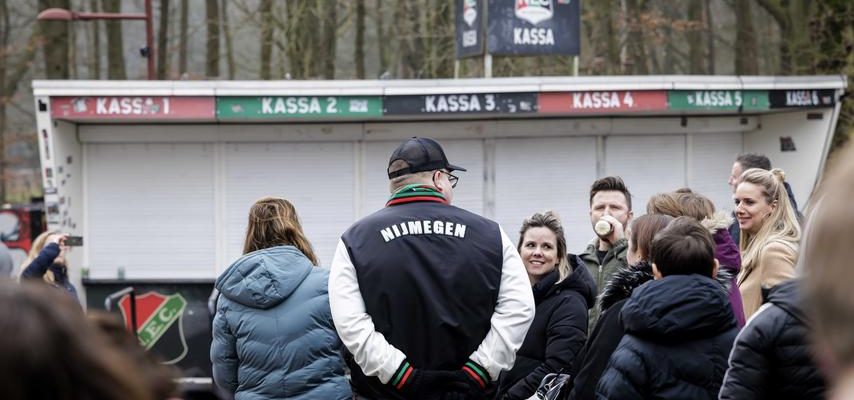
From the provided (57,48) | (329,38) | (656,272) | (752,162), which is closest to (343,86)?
(752,162)

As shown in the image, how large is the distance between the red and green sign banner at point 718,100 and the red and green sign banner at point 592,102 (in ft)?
1.22

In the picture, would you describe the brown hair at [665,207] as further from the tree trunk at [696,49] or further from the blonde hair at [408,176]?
the tree trunk at [696,49]

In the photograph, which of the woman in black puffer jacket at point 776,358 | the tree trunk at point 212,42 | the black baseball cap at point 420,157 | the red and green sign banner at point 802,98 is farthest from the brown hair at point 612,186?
the tree trunk at point 212,42

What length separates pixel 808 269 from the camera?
4.58 ft

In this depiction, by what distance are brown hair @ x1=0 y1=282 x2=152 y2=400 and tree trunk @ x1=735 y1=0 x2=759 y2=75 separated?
926 inches

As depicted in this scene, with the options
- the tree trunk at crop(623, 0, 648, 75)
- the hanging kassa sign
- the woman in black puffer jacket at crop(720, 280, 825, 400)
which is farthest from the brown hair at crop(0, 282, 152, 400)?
the tree trunk at crop(623, 0, 648, 75)

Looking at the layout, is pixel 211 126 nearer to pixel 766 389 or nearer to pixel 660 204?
pixel 660 204

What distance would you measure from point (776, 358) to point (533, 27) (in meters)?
10.5

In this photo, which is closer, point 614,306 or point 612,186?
point 614,306

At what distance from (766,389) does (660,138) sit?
9.71m

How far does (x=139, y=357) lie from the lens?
1668 millimetres

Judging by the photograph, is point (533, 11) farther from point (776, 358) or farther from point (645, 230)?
point (776, 358)

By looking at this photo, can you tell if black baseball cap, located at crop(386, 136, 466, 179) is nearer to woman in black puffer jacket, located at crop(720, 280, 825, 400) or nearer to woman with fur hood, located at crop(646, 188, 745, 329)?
woman with fur hood, located at crop(646, 188, 745, 329)

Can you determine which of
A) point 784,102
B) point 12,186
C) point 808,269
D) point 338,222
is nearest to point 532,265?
point 808,269
